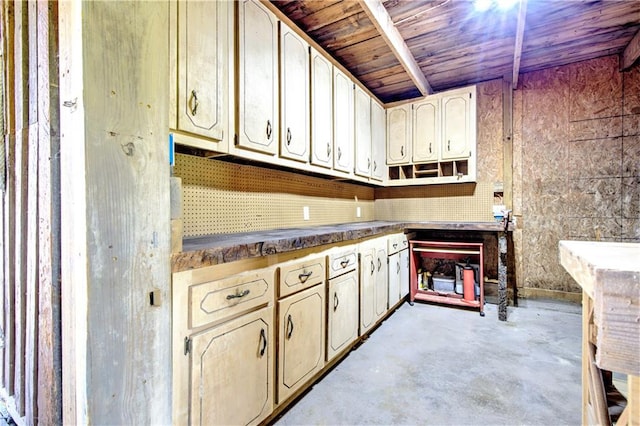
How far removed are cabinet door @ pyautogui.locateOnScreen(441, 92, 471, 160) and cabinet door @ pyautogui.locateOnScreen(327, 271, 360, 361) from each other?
6.92 ft

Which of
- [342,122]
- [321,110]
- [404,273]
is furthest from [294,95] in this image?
[404,273]

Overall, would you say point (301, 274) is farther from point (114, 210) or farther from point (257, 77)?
point (257, 77)

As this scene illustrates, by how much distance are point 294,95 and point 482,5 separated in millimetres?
1565

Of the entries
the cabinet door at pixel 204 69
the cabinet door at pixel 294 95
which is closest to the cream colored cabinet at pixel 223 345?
the cabinet door at pixel 204 69

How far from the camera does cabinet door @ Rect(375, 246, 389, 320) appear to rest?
2.71m

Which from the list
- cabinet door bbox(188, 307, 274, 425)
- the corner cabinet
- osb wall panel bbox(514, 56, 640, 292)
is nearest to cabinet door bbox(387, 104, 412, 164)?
the corner cabinet

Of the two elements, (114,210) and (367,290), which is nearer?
(114,210)

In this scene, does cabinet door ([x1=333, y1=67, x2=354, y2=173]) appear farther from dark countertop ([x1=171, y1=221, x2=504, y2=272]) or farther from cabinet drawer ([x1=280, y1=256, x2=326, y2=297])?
cabinet drawer ([x1=280, y1=256, x2=326, y2=297])

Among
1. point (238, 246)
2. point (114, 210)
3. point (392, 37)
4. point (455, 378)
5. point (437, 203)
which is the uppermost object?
point (392, 37)

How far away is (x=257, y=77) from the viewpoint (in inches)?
71.7

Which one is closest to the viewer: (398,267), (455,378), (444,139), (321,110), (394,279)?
(455,378)

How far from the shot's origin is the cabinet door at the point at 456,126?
342 centimetres

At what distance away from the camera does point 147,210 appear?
0.91 meters

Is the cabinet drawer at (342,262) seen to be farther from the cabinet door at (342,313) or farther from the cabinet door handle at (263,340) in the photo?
the cabinet door handle at (263,340)
